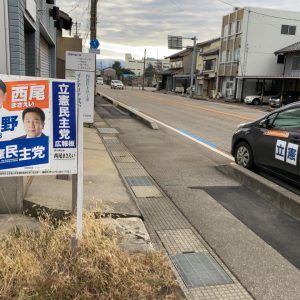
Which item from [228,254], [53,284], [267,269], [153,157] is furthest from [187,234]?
[153,157]

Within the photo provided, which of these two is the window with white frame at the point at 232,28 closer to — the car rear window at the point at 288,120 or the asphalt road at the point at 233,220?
the asphalt road at the point at 233,220

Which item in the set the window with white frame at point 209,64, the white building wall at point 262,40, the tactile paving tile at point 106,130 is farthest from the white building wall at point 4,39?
the window with white frame at point 209,64

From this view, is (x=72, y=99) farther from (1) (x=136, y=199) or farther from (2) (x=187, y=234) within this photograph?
(1) (x=136, y=199)

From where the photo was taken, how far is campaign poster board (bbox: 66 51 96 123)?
883cm

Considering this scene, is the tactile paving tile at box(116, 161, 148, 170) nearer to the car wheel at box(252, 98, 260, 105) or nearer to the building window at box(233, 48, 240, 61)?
the car wheel at box(252, 98, 260, 105)

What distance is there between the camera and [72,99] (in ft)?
11.9

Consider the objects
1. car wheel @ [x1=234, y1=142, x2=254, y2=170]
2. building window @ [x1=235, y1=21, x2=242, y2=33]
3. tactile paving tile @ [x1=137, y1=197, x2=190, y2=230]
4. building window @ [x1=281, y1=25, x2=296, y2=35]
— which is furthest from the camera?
building window @ [x1=281, y1=25, x2=296, y2=35]

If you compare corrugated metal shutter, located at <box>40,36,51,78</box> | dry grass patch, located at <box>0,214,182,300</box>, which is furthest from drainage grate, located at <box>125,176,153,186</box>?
corrugated metal shutter, located at <box>40,36,51,78</box>

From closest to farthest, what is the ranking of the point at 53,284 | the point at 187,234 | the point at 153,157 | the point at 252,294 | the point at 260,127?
1. the point at 53,284
2. the point at 252,294
3. the point at 187,234
4. the point at 260,127
5. the point at 153,157

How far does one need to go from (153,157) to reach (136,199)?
11.3ft

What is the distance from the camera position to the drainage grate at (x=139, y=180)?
693 cm

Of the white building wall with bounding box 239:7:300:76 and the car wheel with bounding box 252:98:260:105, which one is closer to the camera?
the car wheel with bounding box 252:98:260:105

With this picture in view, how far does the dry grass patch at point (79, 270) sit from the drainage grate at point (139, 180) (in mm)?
2996

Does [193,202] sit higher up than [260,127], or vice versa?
[260,127]
